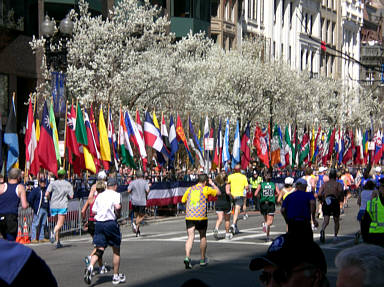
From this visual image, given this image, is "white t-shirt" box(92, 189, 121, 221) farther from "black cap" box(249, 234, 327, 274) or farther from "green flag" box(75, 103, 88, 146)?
"green flag" box(75, 103, 88, 146)

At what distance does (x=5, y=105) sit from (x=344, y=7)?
60.4m

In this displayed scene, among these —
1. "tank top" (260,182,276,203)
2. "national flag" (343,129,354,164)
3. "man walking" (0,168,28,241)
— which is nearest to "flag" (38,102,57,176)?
"tank top" (260,182,276,203)

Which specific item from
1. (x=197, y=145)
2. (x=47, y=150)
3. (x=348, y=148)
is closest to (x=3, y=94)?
(x=197, y=145)

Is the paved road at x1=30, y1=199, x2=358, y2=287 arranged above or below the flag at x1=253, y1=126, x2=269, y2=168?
below

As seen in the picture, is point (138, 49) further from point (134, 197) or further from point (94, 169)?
point (134, 197)

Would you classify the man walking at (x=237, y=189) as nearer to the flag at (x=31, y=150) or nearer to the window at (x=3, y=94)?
the flag at (x=31, y=150)

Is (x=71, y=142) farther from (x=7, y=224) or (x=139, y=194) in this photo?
(x=7, y=224)

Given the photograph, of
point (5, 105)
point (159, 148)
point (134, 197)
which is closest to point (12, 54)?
point (5, 105)

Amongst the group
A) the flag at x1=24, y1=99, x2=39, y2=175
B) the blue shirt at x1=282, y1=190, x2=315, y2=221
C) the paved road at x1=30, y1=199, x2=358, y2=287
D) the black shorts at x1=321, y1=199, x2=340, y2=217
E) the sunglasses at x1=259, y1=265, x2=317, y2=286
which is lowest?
the paved road at x1=30, y1=199, x2=358, y2=287

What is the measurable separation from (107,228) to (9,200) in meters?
1.95

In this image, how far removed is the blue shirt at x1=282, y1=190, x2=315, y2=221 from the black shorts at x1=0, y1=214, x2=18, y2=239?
534cm

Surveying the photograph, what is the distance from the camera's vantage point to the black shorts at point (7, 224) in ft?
45.9

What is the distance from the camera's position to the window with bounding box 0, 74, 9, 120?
107 feet

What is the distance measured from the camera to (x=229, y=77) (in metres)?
45.8
